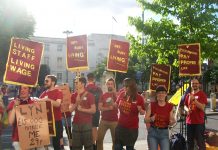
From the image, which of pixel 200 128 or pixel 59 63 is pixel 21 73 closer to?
pixel 200 128

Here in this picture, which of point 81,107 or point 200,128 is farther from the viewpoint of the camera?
point 200,128

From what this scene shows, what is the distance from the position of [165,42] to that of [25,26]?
92.6 ft

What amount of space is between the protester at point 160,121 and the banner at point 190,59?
2.98m

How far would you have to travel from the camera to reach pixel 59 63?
263ft

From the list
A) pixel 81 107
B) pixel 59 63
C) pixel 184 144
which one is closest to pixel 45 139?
pixel 81 107

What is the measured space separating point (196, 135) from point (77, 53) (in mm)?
3587

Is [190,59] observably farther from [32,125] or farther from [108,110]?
[32,125]

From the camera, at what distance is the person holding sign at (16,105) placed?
6695 mm

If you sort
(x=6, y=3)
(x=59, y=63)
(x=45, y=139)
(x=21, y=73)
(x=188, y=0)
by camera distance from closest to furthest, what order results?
(x=45, y=139) < (x=21, y=73) < (x=188, y=0) < (x=6, y=3) < (x=59, y=63)

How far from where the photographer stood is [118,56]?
37.0ft

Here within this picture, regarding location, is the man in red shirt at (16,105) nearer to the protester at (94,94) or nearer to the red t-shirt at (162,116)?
the red t-shirt at (162,116)

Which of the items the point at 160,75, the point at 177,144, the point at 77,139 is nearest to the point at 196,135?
the point at 177,144

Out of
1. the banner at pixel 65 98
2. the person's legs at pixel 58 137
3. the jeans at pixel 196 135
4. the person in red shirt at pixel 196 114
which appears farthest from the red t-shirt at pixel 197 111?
the banner at pixel 65 98

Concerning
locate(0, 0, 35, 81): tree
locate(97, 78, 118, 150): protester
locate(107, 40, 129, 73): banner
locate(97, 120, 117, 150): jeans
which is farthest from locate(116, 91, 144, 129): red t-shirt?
locate(0, 0, 35, 81): tree
